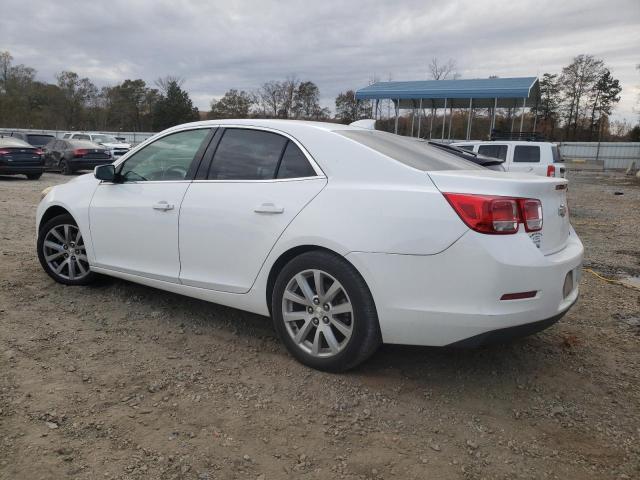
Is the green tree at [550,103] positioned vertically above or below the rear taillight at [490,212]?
above

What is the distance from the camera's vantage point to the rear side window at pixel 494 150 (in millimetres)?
12797

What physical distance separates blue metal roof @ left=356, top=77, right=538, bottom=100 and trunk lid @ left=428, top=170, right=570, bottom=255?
2594 centimetres

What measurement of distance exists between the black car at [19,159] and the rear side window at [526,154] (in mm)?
14637

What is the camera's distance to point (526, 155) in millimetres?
12562

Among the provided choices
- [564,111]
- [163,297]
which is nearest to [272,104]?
[564,111]

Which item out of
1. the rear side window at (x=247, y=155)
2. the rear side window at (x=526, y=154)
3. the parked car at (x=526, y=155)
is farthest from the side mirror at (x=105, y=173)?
the rear side window at (x=526, y=154)

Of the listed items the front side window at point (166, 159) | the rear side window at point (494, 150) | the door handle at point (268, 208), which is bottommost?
the door handle at point (268, 208)

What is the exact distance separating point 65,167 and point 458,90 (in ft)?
67.1

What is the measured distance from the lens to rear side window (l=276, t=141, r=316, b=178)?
3.29 m

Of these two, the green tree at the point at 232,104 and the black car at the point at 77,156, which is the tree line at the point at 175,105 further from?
the black car at the point at 77,156

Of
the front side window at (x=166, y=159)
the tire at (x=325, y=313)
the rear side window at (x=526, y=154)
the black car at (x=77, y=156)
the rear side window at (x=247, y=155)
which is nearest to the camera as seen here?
the tire at (x=325, y=313)

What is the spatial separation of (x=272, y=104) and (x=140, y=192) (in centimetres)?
5115

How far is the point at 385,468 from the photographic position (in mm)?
2346

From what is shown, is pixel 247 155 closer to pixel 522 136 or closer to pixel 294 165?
pixel 294 165
